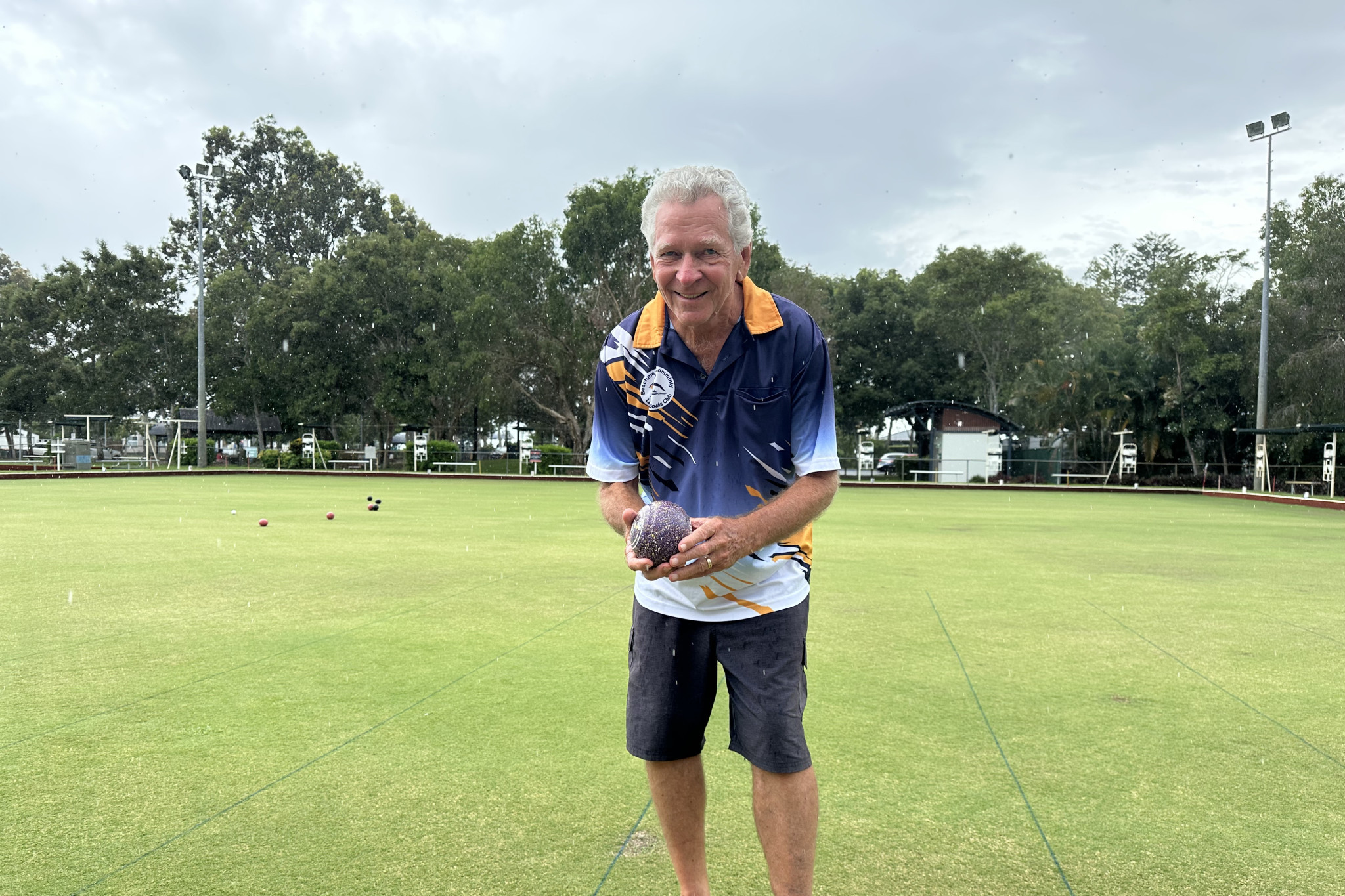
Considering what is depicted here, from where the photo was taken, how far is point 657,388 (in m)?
2.49

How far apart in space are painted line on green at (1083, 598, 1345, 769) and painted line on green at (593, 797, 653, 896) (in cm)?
295

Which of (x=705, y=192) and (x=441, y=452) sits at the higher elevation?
(x=705, y=192)

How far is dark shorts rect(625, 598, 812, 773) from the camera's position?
2.28 metres

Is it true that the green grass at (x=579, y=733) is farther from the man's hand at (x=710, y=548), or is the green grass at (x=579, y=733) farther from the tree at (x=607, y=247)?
the tree at (x=607, y=247)

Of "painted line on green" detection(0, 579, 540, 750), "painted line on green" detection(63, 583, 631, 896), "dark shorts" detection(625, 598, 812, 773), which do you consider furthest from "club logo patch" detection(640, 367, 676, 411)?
"painted line on green" detection(0, 579, 540, 750)

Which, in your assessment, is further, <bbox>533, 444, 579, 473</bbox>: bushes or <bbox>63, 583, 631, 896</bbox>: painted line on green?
<bbox>533, 444, 579, 473</bbox>: bushes

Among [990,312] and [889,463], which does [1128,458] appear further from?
[990,312]

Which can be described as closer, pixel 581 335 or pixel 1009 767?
pixel 1009 767

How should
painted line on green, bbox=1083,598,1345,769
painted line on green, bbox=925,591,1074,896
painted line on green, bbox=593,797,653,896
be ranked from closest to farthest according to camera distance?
1. painted line on green, bbox=593,797,653,896
2. painted line on green, bbox=925,591,1074,896
3. painted line on green, bbox=1083,598,1345,769

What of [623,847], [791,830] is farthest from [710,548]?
[623,847]

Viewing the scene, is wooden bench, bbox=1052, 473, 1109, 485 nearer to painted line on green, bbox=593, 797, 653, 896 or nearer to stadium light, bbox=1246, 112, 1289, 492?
stadium light, bbox=1246, 112, 1289, 492

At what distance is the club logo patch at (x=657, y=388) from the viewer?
248 centimetres

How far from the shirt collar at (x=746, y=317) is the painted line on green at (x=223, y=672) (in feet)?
11.1

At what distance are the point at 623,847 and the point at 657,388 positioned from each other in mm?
1547
